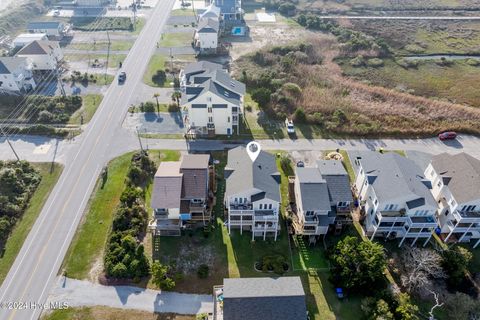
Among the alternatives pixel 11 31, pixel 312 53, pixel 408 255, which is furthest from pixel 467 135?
pixel 11 31

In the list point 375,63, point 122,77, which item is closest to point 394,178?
point 375,63

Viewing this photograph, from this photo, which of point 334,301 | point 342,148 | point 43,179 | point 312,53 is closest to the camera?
point 334,301

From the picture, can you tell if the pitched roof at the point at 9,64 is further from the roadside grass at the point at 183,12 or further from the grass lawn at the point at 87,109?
the roadside grass at the point at 183,12

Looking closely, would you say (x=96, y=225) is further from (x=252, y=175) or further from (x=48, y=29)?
(x=48, y=29)

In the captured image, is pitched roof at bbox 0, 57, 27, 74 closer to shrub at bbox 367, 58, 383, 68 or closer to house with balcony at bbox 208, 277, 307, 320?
house with balcony at bbox 208, 277, 307, 320

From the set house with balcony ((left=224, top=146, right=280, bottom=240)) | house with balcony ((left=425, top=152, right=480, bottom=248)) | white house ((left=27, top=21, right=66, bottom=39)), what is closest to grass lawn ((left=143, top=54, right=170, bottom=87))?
white house ((left=27, top=21, right=66, bottom=39))

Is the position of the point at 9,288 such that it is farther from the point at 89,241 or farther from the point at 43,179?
the point at 43,179
